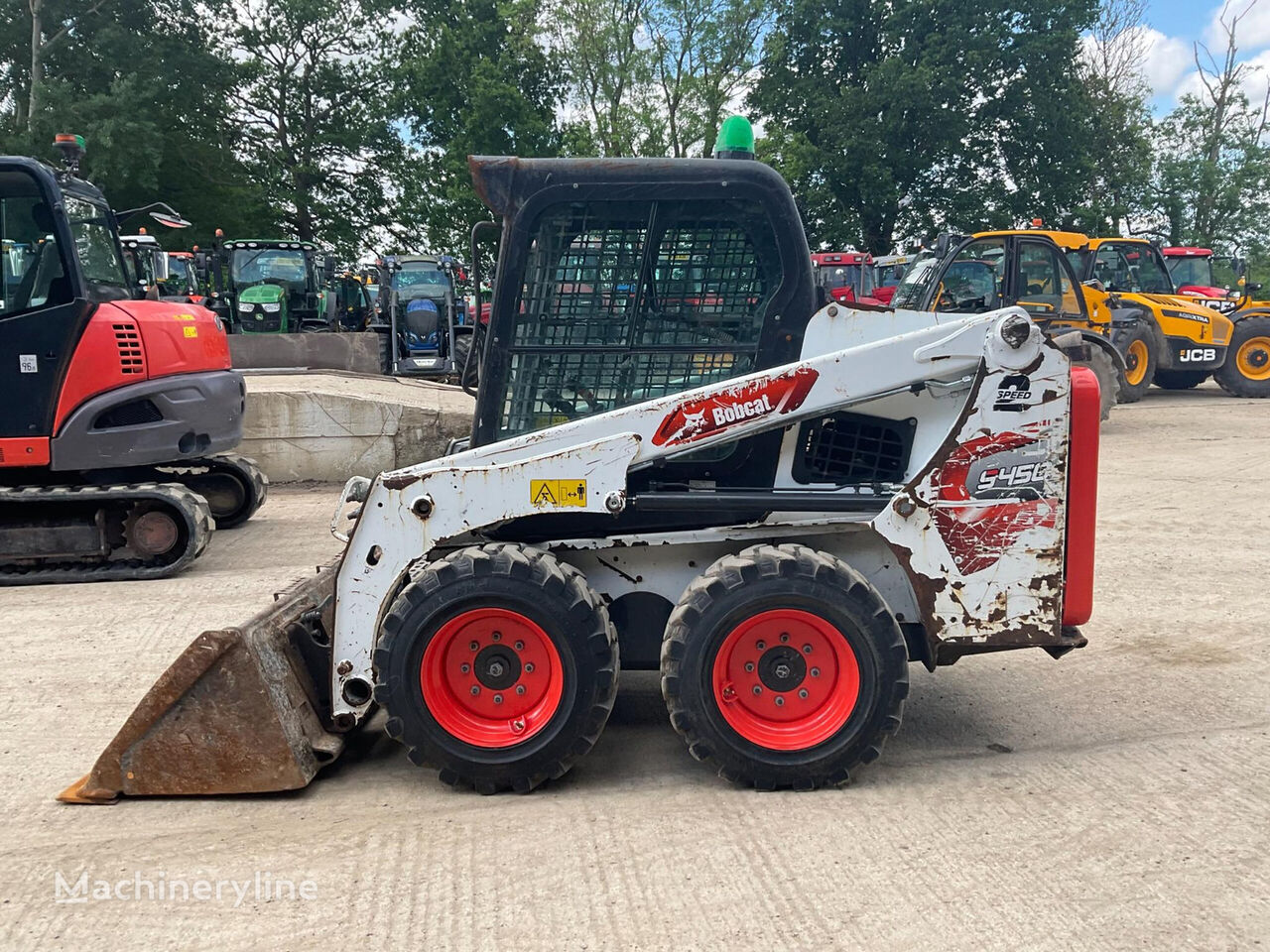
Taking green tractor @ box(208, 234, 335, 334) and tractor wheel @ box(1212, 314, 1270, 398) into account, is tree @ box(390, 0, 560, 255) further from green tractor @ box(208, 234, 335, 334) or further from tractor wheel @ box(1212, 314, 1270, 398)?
tractor wheel @ box(1212, 314, 1270, 398)

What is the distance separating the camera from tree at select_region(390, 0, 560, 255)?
1151 inches

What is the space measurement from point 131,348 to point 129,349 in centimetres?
2

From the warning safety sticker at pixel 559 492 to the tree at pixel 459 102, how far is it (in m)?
25.1

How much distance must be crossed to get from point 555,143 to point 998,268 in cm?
1950

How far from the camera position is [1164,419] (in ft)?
50.4

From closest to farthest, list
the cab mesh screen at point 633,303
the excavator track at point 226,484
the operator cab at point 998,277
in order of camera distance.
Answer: the cab mesh screen at point 633,303 → the excavator track at point 226,484 → the operator cab at point 998,277

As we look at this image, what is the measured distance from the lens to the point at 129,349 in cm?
750

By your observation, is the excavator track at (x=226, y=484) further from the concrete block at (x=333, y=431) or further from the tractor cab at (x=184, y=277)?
the tractor cab at (x=184, y=277)

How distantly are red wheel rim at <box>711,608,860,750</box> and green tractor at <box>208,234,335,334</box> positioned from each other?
17906mm

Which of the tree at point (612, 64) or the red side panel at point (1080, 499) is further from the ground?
the tree at point (612, 64)

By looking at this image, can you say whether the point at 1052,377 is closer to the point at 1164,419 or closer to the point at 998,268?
the point at 998,268

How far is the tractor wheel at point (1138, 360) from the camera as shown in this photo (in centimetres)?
1655

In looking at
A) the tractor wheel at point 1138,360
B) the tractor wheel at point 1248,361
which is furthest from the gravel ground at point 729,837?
the tractor wheel at point 1248,361

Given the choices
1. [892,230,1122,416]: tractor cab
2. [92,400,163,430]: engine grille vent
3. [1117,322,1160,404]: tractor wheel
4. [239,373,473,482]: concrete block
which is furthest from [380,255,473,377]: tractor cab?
[92,400,163,430]: engine grille vent
